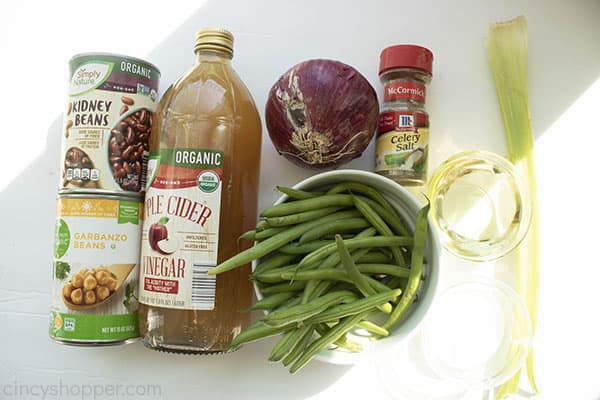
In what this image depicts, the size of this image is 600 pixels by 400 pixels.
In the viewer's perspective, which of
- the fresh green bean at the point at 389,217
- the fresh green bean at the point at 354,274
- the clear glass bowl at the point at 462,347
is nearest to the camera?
the fresh green bean at the point at 354,274

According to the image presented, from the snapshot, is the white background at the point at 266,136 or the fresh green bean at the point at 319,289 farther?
the white background at the point at 266,136

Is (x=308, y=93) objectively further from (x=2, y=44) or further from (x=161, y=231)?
(x=2, y=44)

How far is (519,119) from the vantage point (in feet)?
3.20

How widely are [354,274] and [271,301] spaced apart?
0.15 m

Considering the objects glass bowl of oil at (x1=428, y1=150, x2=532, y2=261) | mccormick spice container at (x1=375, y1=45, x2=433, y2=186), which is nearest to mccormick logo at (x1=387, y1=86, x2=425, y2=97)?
mccormick spice container at (x1=375, y1=45, x2=433, y2=186)

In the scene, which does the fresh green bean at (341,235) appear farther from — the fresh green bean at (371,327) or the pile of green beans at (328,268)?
the fresh green bean at (371,327)

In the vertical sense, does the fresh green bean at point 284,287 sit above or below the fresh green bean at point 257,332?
above

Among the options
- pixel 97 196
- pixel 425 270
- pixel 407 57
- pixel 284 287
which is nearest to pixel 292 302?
pixel 284 287

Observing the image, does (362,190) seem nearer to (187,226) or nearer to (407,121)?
(407,121)

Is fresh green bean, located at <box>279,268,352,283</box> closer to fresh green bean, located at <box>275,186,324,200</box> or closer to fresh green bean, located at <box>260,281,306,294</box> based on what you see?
fresh green bean, located at <box>260,281,306,294</box>

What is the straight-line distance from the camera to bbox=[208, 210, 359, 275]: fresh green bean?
79cm

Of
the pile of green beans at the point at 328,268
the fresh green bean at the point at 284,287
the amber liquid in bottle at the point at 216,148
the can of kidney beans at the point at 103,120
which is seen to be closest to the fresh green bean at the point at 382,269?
the pile of green beans at the point at 328,268

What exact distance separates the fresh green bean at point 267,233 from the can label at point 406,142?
0.22 m

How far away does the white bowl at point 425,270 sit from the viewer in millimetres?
827
